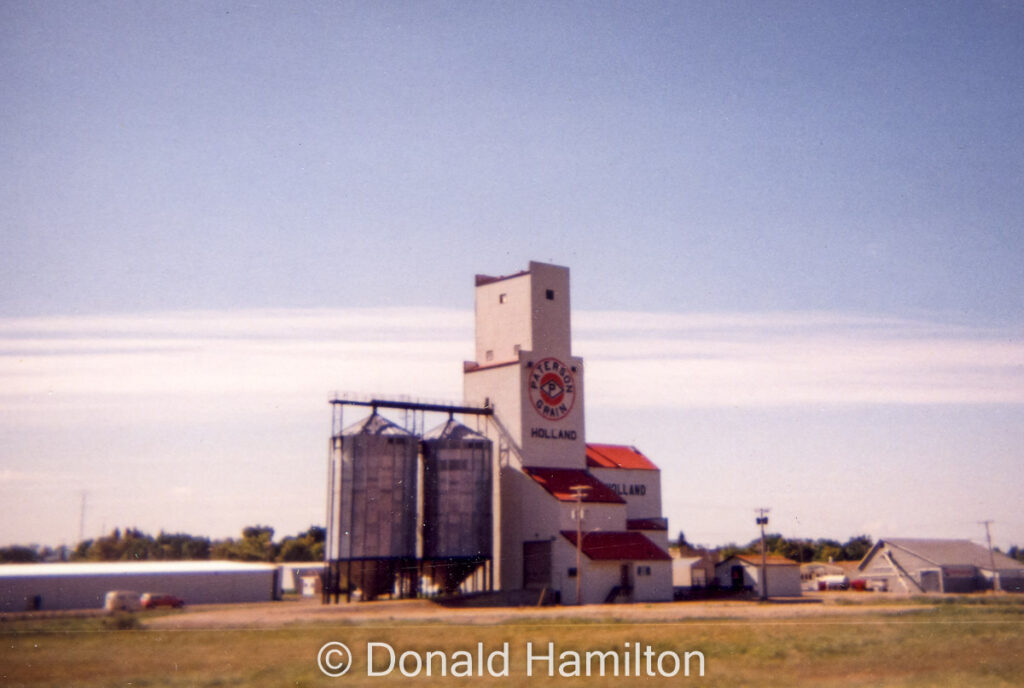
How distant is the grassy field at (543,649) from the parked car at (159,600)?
4.01 metres

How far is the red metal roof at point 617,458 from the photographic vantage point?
76.3 metres

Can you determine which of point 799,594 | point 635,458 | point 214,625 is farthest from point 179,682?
point 799,594

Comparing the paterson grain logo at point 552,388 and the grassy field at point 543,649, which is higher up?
the paterson grain logo at point 552,388

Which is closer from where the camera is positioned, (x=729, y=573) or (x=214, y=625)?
(x=214, y=625)

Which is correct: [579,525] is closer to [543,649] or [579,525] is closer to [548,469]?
[548,469]

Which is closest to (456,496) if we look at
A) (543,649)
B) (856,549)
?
(543,649)

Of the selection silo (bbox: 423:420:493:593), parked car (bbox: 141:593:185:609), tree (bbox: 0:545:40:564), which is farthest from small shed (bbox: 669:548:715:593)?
tree (bbox: 0:545:40:564)

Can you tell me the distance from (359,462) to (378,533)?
17.2 feet

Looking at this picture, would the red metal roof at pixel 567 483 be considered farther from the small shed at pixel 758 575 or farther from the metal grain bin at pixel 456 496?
the small shed at pixel 758 575

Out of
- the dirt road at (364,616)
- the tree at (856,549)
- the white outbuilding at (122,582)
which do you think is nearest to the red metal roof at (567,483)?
the dirt road at (364,616)

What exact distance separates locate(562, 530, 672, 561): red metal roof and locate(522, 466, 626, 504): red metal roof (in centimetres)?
267

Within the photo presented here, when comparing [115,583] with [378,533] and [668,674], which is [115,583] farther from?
[378,533]

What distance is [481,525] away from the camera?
65.7 m

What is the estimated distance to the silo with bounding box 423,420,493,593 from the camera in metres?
64.3
